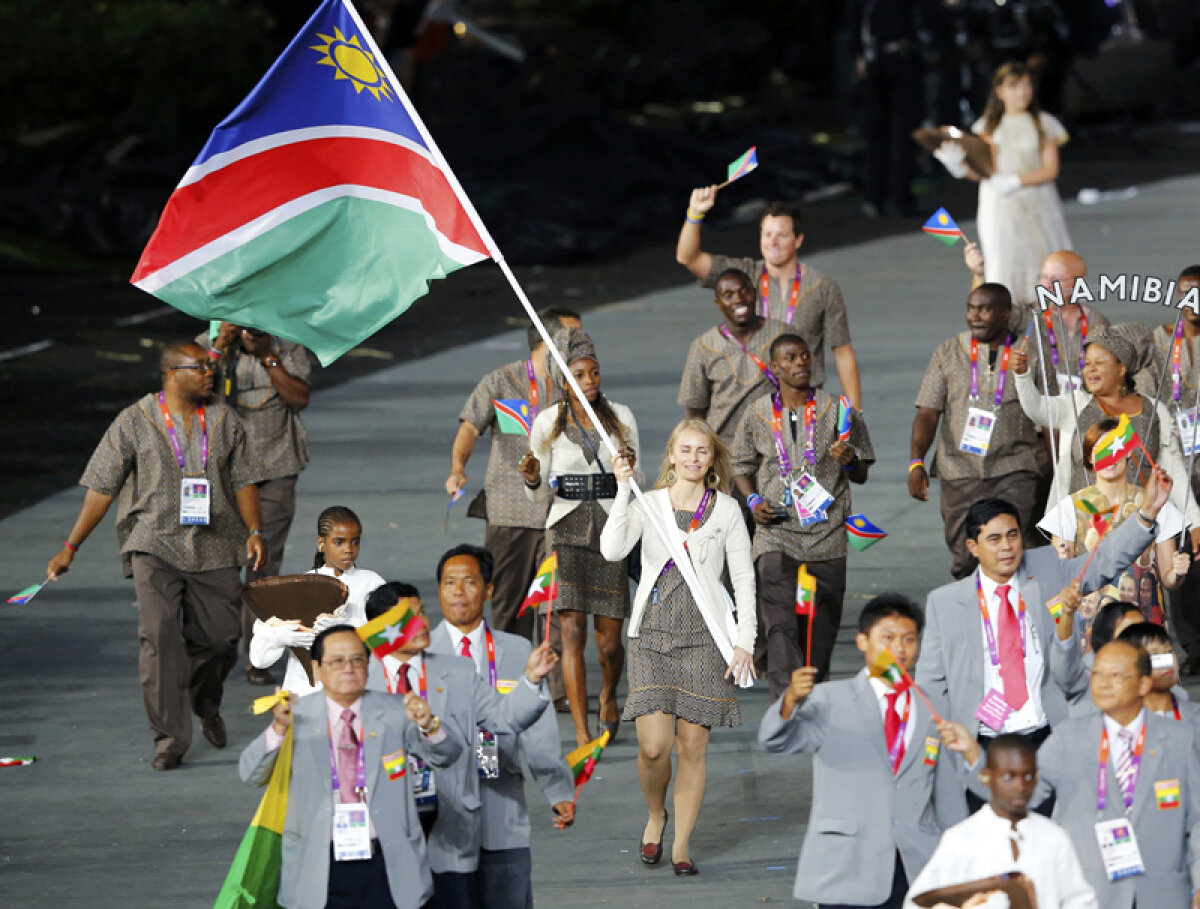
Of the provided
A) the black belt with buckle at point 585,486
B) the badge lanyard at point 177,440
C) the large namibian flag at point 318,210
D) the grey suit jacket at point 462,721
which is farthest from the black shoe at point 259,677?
the grey suit jacket at point 462,721

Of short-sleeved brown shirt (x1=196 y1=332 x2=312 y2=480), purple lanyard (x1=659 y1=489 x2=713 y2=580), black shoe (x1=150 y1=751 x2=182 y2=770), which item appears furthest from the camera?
short-sleeved brown shirt (x1=196 y1=332 x2=312 y2=480)

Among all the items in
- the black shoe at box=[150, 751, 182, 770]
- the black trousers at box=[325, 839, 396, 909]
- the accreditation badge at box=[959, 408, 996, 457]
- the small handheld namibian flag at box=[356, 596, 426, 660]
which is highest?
the accreditation badge at box=[959, 408, 996, 457]

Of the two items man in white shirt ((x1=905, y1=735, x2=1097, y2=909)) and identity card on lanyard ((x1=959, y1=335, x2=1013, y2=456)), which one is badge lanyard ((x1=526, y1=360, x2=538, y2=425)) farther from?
man in white shirt ((x1=905, y1=735, x2=1097, y2=909))

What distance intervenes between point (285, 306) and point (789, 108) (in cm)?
2971

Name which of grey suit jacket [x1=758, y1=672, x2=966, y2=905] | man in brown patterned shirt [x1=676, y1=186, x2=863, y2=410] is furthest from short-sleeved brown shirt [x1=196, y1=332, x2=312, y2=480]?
grey suit jacket [x1=758, y1=672, x2=966, y2=905]

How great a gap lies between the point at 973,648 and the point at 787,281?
442 cm

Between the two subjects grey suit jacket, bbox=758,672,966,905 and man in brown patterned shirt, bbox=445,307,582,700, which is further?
man in brown patterned shirt, bbox=445,307,582,700

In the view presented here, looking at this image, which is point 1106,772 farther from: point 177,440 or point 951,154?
point 951,154

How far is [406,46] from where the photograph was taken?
1328 inches

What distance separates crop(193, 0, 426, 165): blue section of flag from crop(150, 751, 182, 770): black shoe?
124 inches

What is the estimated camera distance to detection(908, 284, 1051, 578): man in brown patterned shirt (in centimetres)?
1216

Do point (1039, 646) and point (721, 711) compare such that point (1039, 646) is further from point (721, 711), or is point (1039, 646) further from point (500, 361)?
point (500, 361)

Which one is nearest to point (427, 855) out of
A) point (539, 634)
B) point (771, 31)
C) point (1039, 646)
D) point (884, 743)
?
point (884, 743)

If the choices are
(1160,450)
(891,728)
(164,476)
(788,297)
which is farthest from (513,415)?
(891,728)
